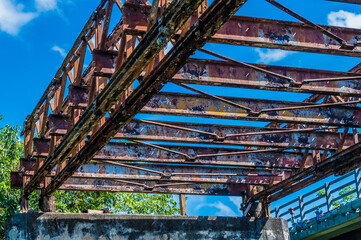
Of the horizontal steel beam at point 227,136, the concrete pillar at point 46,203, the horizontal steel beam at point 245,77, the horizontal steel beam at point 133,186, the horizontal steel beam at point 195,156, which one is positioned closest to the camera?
the horizontal steel beam at point 245,77

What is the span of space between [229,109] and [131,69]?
3340 mm

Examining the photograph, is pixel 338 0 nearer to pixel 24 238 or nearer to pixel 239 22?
pixel 239 22

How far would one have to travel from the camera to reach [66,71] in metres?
10.9

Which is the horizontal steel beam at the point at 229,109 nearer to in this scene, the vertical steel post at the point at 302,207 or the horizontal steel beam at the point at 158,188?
A: the horizontal steel beam at the point at 158,188

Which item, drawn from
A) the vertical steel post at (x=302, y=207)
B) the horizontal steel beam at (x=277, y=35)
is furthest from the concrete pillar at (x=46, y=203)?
the vertical steel post at (x=302, y=207)

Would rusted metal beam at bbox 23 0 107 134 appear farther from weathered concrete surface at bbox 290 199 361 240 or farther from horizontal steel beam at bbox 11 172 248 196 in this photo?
weathered concrete surface at bbox 290 199 361 240

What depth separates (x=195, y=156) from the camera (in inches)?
532

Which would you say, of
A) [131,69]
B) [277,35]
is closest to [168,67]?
[131,69]

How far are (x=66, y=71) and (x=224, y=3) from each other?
5022 millimetres

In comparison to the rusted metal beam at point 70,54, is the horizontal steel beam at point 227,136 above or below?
below

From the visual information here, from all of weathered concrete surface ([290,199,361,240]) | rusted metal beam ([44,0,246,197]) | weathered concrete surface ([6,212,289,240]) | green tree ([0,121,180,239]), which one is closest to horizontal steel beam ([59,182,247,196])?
weathered concrete surface ([6,212,289,240])

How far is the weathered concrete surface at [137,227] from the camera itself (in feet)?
47.5

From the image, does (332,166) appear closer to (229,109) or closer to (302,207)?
(229,109)

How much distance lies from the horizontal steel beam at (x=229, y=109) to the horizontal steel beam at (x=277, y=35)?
225cm
